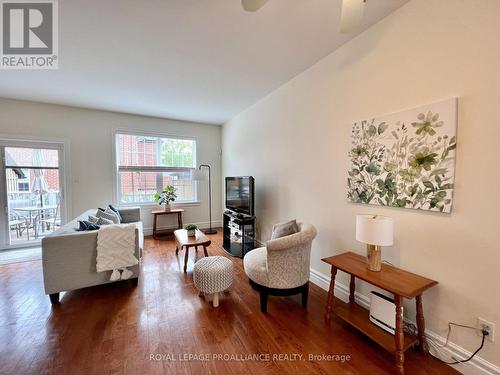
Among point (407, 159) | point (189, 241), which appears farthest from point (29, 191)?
point (407, 159)

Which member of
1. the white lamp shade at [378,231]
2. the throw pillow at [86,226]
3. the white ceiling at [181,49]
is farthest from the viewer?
the throw pillow at [86,226]

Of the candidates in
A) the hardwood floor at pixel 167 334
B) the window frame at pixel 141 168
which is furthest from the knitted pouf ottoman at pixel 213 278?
the window frame at pixel 141 168

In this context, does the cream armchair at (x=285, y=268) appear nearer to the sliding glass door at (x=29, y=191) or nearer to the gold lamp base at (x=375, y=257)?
the gold lamp base at (x=375, y=257)

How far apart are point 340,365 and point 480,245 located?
1251 mm

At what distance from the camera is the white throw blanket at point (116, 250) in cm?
228

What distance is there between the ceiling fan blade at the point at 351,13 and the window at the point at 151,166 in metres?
4.35

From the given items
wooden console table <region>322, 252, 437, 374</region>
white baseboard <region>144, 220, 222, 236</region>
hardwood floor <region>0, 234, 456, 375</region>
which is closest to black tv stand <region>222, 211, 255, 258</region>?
hardwood floor <region>0, 234, 456, 375</region>

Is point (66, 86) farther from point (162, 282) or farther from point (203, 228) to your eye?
point (203, 228)

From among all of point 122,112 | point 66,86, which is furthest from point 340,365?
point 122,112

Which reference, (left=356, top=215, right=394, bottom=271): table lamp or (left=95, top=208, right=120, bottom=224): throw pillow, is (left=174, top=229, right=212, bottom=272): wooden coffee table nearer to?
(left=95, top=208, right=120, bottom=224): throw pillow

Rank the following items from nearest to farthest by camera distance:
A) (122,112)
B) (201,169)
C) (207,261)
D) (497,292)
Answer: (497,292), (207,261), (122,112), (201,169)

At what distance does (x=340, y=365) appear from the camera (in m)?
1.51

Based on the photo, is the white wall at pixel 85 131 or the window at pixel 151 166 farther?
the window at pixel 151 166

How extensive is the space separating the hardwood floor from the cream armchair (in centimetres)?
23
